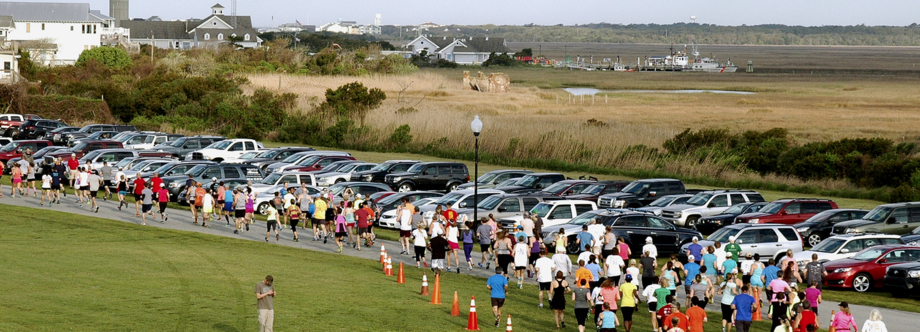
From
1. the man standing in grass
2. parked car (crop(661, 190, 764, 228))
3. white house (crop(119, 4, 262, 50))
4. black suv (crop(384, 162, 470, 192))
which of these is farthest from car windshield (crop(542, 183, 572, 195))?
white house (crop(119, 4, 262, 50))

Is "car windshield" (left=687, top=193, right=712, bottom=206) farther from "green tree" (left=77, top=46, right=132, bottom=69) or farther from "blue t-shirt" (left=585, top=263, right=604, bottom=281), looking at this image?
"green tree" (left=77, top=46, right=132, bottom=69)

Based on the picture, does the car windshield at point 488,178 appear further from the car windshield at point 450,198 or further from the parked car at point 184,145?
the parked car at point 184,145

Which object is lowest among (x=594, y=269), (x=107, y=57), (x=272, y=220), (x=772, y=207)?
(x=272, y=220)

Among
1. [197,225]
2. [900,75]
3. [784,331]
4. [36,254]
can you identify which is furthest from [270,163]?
[900,75]

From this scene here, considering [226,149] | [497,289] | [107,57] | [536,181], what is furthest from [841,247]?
[107,57]

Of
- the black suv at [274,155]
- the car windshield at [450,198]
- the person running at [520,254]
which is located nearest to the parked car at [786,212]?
the car windshield at [450,198]

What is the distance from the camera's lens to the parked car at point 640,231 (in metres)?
27.0

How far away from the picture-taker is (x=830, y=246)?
992 inches

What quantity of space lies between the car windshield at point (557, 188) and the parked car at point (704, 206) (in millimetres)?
4485

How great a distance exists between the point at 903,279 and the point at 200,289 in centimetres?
1547

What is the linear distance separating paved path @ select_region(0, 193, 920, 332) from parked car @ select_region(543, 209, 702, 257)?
8.99ft

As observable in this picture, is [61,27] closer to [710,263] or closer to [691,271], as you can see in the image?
[710,263]

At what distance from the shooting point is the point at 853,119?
3147 inches

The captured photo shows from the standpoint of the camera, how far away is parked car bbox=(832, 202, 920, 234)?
29.2 metres
